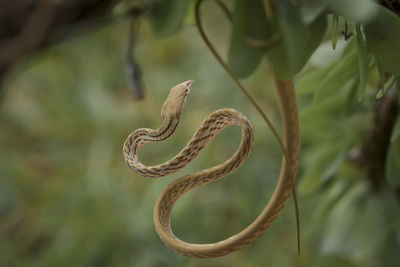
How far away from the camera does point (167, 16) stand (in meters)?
0.48

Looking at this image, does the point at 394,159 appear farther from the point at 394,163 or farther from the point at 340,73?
the point at 340,73

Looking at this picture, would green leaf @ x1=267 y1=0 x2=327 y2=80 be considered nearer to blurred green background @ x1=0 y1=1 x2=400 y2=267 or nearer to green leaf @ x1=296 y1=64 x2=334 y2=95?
green leaf @ x1=296 y1=64 x2=334 y2=95

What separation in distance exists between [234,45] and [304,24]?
6 cm

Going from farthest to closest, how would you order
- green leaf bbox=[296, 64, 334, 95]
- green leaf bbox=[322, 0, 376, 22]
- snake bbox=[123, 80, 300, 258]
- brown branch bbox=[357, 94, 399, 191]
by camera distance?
brown branch bbox=[357, 94, 399, 191], green leaf bbox=[296, 64, 334, 95], snake bbox=[123, 80, 300, 258], green leaf bbox=[322, 0, 376, 22]

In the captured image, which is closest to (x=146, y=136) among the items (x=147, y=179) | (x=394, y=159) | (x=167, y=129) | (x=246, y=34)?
(x=167, y=129)

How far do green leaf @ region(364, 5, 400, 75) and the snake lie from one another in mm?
73

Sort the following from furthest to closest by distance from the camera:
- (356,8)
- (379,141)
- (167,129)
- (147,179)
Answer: (147,179) → (379,141) → (167,129) → (356,8)

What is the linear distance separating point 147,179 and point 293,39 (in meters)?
1.07

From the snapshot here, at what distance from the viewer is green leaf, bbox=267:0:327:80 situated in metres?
0.34

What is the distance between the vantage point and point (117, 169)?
145 centimetres

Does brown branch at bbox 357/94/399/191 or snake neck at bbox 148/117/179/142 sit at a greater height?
snake neck at bbox 148/117/179/142

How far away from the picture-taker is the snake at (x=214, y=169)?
1.38 ft

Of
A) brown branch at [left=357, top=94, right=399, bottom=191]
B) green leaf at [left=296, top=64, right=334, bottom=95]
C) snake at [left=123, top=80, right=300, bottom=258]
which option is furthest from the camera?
brown branch at [left=357, top=94, right=399, bottom=191]

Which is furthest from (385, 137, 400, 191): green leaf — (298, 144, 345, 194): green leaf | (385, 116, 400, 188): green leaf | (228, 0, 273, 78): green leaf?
(228, 0, 273, 78): green leaf
